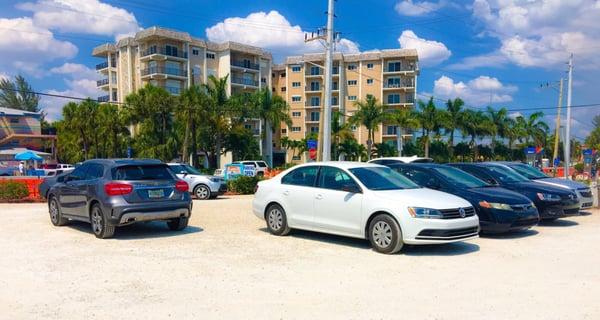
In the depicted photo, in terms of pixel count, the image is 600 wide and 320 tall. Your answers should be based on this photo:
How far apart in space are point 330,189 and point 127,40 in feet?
210

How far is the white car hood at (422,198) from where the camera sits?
311 inches

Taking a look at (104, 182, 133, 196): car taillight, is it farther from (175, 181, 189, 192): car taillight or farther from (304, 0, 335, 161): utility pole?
(304, 0, 335, 161): utility pole

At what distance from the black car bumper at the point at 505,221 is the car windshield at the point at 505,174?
3.02 m

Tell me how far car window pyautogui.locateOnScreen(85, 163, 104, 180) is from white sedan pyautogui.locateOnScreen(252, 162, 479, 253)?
10.8 feet

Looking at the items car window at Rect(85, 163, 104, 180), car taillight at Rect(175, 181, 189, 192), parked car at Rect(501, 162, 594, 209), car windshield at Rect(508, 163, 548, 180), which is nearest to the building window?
car windshield at Rect(508, 163, 548, 180)

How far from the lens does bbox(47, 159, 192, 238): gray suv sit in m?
9.29

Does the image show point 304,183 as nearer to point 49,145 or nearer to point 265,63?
point 49,145

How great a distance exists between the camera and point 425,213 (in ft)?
25.6

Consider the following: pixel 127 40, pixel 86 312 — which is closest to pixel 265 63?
pixel 127 40

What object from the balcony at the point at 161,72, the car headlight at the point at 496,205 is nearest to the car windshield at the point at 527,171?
the car headlight at the point at 496,205

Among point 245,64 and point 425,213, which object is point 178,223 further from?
point 245,64

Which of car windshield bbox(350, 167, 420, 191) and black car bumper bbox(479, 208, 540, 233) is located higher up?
car windshield bbox(350, 167, 420, 191)

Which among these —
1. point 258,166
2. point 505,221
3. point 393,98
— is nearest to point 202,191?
point 505,221

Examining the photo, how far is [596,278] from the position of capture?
6621mm
